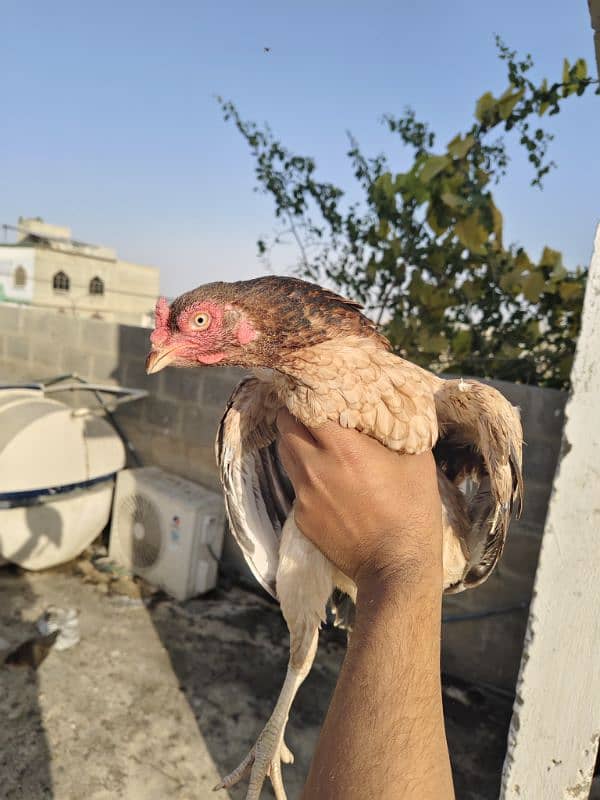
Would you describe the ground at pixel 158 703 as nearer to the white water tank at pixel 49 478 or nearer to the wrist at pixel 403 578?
the white water tank at pixel 49 478

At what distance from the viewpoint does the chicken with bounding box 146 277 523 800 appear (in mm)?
1232

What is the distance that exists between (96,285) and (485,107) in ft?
121

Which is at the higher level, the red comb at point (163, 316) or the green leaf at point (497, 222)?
the green leaf at point (497, 222)

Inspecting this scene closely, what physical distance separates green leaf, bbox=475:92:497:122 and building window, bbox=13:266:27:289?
114ft

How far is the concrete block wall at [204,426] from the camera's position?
9.60 ft

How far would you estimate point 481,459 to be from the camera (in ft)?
5.52

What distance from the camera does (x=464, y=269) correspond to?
12.3ft

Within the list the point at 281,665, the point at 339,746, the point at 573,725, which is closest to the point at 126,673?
the point at 281,665

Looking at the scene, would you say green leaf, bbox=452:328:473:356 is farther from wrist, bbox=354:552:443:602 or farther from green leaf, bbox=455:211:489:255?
wrist, bbox=354:552:443:602

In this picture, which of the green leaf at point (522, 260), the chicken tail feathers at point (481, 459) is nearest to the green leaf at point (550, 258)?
the green leaf at point (522, 260)

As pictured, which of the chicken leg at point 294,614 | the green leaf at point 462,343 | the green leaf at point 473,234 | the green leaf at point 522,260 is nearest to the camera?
the chicken leg at point 294,614

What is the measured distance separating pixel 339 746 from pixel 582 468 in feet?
4.59

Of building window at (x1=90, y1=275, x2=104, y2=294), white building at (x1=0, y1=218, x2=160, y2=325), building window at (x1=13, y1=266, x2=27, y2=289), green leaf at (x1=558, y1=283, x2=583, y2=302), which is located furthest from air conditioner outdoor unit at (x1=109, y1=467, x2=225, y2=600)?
building window at (x1=90, y1=275, x2=104, y2=294)

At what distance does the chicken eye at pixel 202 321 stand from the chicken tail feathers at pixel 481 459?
2.36 feet
